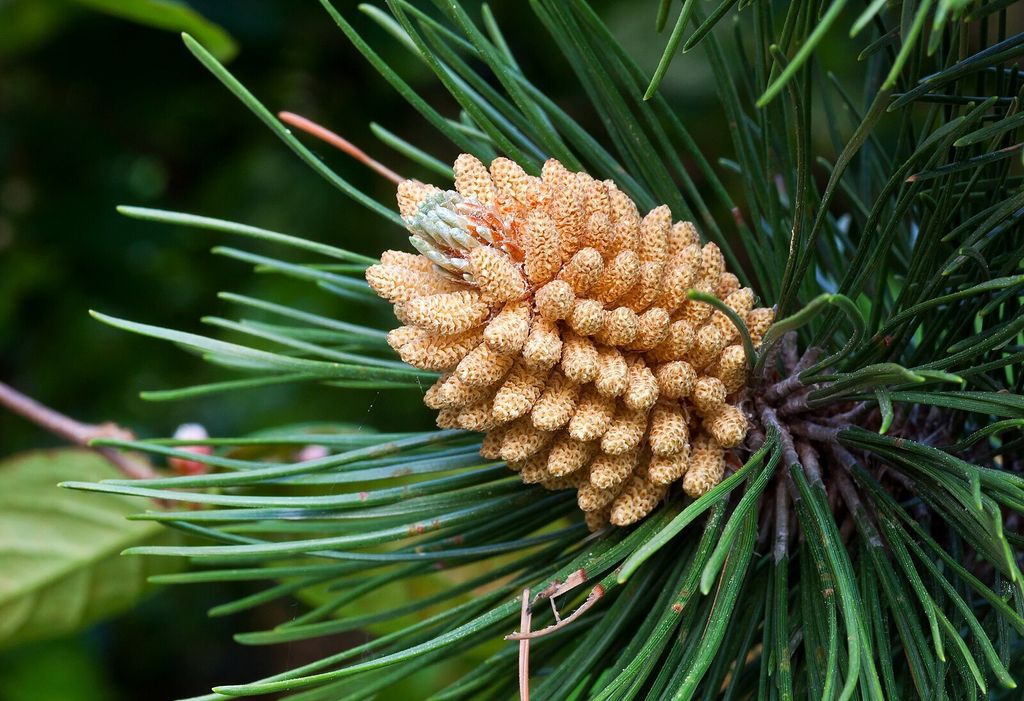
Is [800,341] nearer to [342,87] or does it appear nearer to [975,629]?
[975,629]

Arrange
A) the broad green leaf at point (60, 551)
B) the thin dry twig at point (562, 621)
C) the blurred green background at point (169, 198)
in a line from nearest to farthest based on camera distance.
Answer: the thin dry twig at point (562, 621) < the broad green leaf at point (60, 551) < the blurred green background at point (169, 198)

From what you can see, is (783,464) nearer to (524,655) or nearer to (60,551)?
(524,655)

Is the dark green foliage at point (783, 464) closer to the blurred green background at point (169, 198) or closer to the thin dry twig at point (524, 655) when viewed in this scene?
the thin dry twig at point (524, 655)

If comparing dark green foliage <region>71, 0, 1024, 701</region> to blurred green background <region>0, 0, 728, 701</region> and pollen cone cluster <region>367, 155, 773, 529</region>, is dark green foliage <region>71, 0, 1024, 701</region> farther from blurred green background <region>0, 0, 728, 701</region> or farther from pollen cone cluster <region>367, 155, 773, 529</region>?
blurred green background <region>0, 0, 728, 701</region>

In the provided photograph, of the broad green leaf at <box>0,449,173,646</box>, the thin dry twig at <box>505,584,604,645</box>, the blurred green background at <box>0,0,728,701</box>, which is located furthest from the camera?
the blurred green background at <box>0,0,728,701</box>

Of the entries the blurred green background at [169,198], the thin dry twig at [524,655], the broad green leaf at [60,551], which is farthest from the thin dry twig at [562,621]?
the blurred green background at [169,198]

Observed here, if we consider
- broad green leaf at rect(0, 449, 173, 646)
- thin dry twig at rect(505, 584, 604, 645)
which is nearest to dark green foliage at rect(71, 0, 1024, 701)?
thin dry twig at rect(505, 584, 604, 645)

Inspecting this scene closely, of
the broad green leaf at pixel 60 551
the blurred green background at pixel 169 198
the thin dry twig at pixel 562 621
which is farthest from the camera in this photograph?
the blurred green background at pixel 169 198
